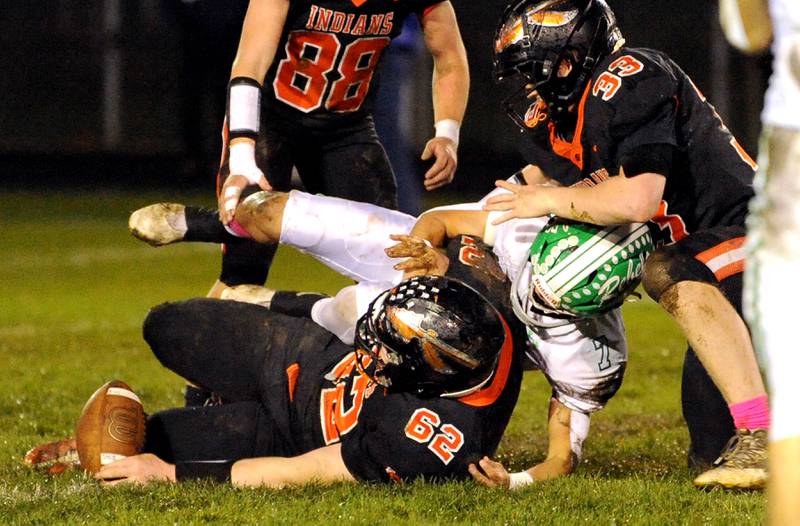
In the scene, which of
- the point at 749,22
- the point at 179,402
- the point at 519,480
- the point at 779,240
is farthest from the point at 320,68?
the point at 779,240

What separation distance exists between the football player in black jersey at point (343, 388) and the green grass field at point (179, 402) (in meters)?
0.10

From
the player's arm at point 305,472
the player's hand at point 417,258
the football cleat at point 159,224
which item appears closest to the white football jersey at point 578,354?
the player's hand at point 417,258

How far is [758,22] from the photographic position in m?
2.19

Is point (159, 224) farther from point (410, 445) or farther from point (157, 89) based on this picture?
point (157, 89)

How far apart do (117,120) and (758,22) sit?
56.0 feet

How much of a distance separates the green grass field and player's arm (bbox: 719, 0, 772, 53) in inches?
61.8

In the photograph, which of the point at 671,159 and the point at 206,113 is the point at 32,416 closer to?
the point at 671,159

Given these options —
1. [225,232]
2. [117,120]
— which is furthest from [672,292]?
[117,120]

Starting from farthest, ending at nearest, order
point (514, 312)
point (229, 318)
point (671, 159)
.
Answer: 1. point (229, 318)
2. point (514, 312)
3. point (671, 159)

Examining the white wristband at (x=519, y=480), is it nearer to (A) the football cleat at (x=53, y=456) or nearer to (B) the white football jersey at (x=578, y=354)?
(B) the white football jersey at (x=578, y=354)

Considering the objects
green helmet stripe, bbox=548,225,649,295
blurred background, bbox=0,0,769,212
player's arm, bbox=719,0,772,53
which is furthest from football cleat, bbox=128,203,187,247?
blurred background, bbox=0,0,769,212

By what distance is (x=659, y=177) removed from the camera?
3.62 m

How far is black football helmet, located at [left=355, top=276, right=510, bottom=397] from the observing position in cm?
362

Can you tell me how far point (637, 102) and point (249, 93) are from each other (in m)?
1.48
